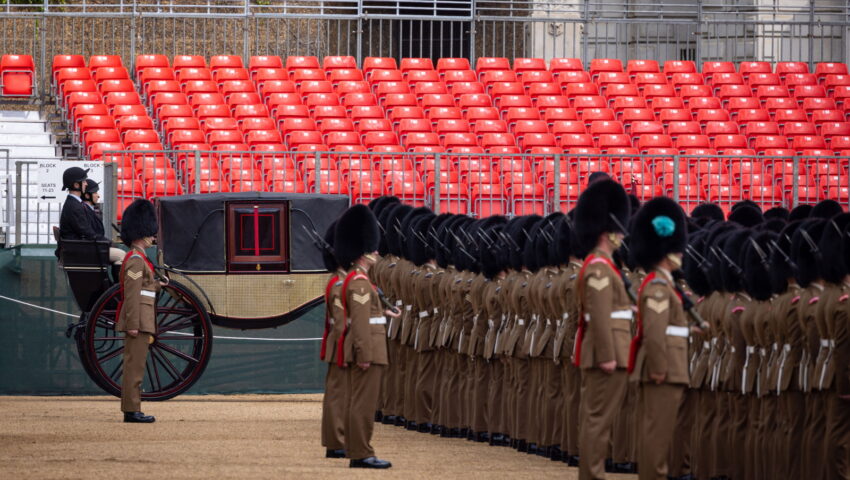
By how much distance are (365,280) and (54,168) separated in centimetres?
609

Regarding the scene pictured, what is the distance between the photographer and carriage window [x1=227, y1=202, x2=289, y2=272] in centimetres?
1411

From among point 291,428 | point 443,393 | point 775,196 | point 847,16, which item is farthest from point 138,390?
point 847,16

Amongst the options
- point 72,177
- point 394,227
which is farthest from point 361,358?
point 72,177

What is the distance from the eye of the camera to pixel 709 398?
30.2 ft

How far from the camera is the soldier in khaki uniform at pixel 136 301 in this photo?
1247 centimetres

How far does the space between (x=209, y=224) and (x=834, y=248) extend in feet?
23.1

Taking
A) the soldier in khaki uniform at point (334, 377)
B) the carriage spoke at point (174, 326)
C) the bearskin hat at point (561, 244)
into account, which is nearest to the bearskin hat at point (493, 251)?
the bearskin hat at point (561, 244)

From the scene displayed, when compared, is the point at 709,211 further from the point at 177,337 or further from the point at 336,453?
the point at 177,337

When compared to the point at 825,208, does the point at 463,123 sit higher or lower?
higher

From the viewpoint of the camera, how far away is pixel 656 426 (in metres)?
8.20

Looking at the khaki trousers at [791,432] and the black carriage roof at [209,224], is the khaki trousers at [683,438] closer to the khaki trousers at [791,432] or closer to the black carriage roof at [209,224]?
the khaki trousers at [791,432]

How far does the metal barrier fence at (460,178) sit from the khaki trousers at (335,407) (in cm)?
548

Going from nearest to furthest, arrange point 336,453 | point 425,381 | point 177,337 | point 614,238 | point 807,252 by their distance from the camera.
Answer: point 807,252 → point 614,238 → point 336,453 → point 425,381 → point 177,337

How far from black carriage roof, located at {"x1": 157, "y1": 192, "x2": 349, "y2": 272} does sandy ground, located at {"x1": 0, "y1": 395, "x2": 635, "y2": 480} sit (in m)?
1.33
